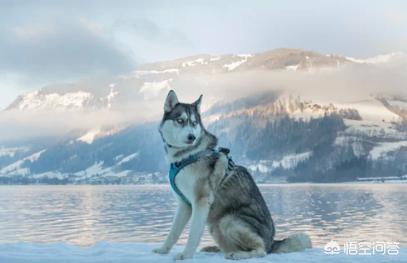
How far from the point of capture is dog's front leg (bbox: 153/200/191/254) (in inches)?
481

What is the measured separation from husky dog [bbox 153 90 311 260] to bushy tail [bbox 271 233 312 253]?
9.9 inches

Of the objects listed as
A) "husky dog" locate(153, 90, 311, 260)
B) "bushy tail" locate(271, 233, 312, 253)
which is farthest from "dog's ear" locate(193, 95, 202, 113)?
"bushy tail" locate(271, 233, 312, 253)

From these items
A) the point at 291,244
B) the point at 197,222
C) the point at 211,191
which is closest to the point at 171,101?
the point at 211,191

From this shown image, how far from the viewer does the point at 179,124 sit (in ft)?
38.1

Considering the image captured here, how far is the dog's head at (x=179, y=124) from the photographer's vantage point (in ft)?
37.9

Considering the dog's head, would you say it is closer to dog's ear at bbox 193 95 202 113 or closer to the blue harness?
dog's ear at bbox 193 95 202 113

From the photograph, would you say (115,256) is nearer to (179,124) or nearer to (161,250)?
(161,250)

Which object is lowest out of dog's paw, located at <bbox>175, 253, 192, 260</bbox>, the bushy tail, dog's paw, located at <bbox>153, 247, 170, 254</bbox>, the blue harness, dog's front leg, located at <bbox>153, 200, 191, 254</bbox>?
the bushy tail

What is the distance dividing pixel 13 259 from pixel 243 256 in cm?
479

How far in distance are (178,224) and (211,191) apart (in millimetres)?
1435

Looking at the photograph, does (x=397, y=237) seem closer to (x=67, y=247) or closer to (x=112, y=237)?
(x=112, y=237)

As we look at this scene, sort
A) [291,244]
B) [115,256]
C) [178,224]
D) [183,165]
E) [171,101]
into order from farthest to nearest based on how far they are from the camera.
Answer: [291,244], [178,224], [171,101], [183,165], [115,256]

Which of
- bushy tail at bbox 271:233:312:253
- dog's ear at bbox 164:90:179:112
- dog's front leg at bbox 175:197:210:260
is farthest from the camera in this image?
bushy tail at bbox 271:233:312:253

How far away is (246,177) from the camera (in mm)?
12039
